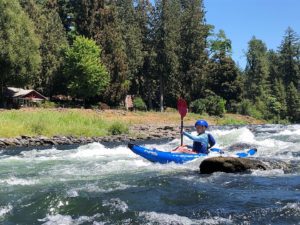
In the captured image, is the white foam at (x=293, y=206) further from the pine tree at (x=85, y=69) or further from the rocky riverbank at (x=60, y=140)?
the pine tree at (x=85, y=69)

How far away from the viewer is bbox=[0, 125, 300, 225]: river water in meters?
7.83

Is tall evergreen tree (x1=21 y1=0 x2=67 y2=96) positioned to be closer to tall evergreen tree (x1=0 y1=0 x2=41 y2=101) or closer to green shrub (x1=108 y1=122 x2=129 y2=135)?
tall evergreen tree (x1=0 y1=0 x2=41 y2=101)

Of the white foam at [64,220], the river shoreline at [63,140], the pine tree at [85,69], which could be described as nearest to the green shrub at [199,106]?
the pine tree at [85,69]

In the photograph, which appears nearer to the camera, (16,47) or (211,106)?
(16,47)

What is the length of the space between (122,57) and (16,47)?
1508 cm

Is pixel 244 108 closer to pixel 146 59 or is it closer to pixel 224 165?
pixel 146 59

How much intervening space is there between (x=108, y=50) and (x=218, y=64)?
63.9 feet

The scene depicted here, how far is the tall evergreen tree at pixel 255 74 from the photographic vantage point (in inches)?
3246

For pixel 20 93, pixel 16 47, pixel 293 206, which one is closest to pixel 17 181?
pixel 293 206

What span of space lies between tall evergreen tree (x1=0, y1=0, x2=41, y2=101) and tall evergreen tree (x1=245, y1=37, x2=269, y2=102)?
42643 mm

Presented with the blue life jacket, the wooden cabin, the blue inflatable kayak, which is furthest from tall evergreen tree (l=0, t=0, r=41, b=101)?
the blue life jacket

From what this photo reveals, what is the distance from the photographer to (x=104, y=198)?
9.16 m

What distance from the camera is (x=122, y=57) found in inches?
2221

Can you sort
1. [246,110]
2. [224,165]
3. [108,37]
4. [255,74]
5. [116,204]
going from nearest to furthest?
1. [116,204]
2. [224,165]
3. [108,37]
4. [246,110]
5. [255,74]
